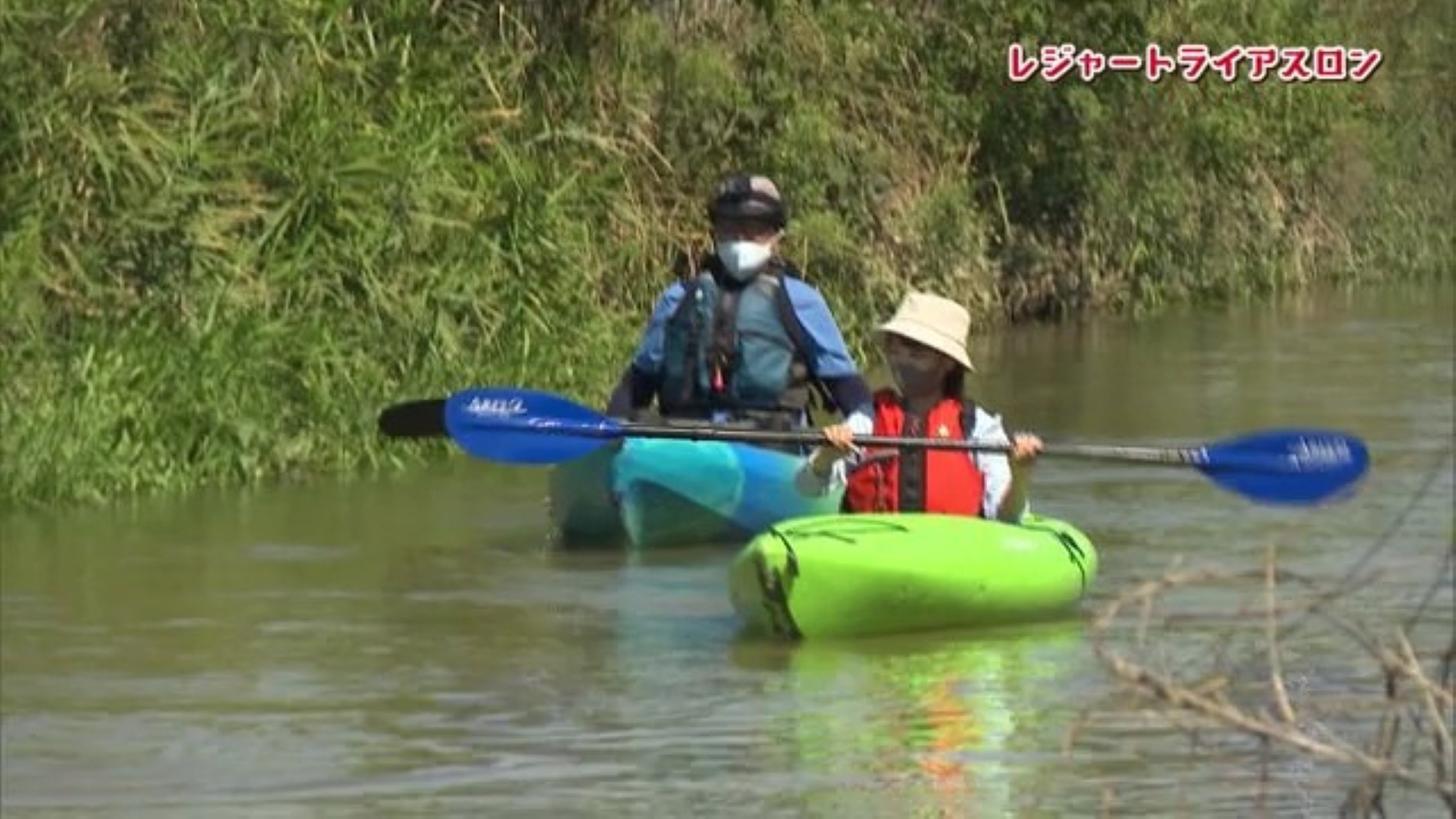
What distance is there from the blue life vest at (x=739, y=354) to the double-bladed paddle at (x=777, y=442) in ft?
1.97

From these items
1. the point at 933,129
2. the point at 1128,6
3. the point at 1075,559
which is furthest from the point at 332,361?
the point at 1128,6

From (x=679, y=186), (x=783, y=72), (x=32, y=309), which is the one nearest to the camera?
(x=32, y=309)

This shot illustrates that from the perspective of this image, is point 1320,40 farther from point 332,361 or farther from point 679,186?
point 332,361

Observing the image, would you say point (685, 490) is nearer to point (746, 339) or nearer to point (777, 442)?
point (746, 339)

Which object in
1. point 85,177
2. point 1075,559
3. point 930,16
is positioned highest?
point 930,16

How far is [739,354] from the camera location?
11680mm

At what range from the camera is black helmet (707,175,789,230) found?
461 inches

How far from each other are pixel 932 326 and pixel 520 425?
1633mm

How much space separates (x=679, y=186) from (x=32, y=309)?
16.9 feet

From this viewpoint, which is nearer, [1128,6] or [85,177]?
[85,177]

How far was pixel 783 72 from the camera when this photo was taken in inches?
744

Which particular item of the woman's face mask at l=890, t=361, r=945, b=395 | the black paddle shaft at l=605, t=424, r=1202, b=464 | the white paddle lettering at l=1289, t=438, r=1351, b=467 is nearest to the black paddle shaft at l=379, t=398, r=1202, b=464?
the black paddle shaft at l=605, t=424, r=1202, b=464

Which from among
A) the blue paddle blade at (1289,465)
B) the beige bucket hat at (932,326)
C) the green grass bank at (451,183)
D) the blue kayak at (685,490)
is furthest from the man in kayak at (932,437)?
the green grass bank at (451,183)

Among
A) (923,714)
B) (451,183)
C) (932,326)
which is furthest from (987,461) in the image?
(451,183)
